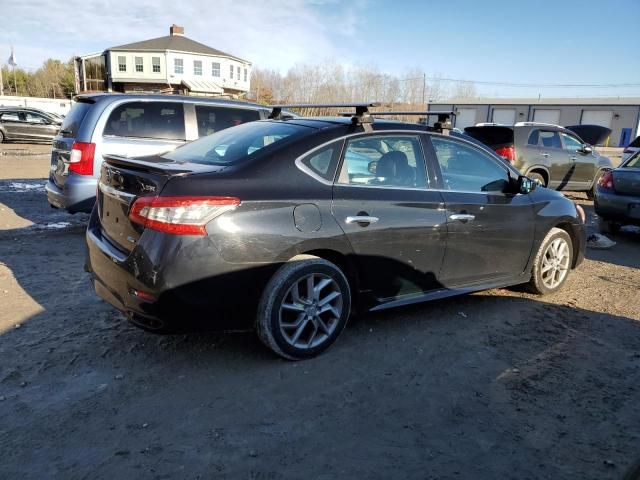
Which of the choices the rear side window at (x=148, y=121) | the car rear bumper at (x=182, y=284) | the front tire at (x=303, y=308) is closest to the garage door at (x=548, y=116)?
the rear side window at (x=148, y=121)

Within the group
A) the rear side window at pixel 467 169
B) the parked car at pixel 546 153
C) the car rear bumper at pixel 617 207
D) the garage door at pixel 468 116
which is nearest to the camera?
the rear side window at pixel 467 169

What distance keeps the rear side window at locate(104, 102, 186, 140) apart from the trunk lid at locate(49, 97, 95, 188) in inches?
15.2

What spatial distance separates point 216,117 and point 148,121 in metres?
1.06

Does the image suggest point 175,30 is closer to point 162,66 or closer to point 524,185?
point 162,66

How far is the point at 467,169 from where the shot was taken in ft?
15.3

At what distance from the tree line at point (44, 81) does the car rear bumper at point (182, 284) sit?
7566cm

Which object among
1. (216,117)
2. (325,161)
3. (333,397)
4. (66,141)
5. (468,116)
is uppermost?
(468,116)

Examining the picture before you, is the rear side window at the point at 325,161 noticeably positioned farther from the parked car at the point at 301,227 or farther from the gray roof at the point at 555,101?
the gray roof at the point at 555,101

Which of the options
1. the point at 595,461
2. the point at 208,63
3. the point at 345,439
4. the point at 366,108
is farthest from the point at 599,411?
the point at 208,63

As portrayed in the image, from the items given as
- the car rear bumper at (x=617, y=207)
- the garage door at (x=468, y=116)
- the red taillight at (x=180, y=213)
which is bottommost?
the car rear bumper at (x=617, y=207)

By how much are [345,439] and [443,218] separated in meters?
2.08

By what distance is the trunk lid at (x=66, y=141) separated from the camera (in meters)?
6.65

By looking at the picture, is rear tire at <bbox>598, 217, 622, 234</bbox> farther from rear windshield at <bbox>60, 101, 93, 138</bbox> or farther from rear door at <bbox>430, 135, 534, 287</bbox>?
rear windshield at <bbox>60, 101, 93, 138</bbox>

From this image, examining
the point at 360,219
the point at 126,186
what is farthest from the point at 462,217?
the point at 126,186
